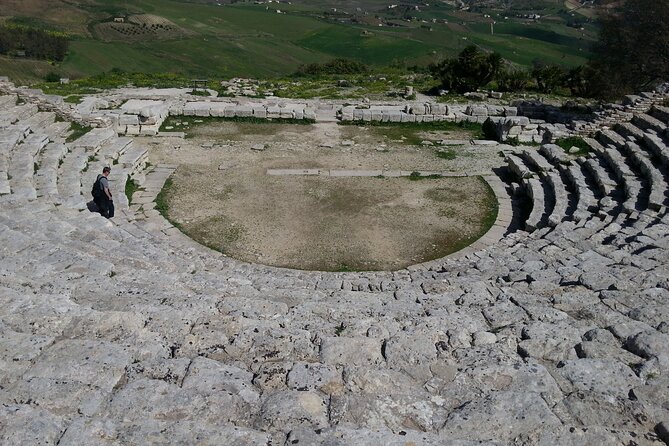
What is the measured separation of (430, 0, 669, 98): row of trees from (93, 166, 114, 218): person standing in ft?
64.5

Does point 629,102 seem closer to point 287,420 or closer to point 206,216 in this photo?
point 206,216

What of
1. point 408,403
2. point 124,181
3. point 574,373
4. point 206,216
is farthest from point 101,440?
point 124,181

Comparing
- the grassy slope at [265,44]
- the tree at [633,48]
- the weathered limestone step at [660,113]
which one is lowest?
the grassy slope at [265,44]

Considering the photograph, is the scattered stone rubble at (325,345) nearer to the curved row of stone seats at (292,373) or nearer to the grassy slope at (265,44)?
the curved row of stone seats at (292,373)

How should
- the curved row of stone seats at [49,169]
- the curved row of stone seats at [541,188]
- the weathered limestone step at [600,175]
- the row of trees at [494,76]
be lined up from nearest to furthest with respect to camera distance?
the curved row of stone seats at [49,169] → the curved row of stone seats at [541,188] → the weathered limestone step at [600,175] → the row of trees at [494,76]

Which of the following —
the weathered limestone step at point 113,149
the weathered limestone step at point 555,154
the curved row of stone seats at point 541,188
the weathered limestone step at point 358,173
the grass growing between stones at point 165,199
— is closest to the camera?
the curved row of stone seats at point 541,188

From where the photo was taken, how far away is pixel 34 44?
58594mm

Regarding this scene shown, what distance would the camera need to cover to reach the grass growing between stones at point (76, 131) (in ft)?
55.4

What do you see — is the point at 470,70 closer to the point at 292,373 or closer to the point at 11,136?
the point at 11,136

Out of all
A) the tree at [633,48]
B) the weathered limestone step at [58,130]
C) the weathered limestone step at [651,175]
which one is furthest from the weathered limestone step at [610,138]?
the weathered limestone step at [58,130]

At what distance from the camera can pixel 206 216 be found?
531 inches

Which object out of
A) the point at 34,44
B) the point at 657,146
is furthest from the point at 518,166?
the point at 34,44

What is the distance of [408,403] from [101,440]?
7.65 ft

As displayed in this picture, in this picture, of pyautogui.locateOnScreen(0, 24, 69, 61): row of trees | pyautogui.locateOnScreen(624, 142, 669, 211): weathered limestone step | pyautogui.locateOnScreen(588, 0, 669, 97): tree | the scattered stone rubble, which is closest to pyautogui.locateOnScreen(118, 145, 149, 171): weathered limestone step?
the scattered stone rubble
